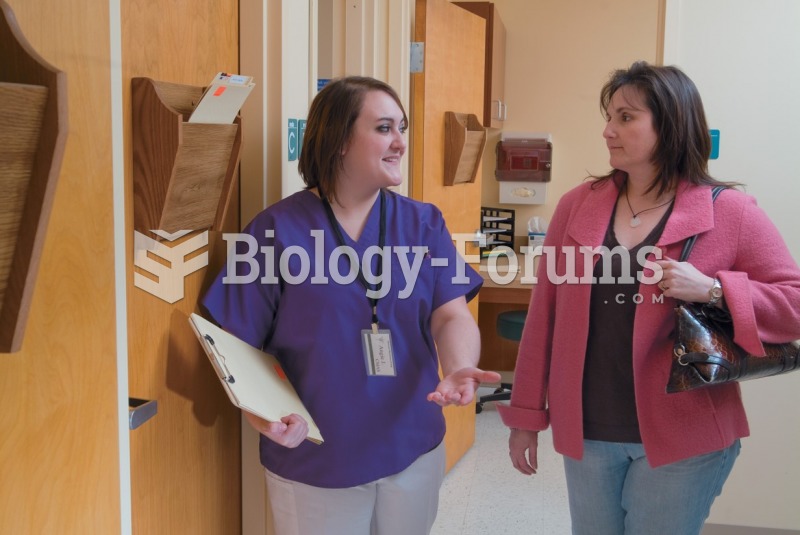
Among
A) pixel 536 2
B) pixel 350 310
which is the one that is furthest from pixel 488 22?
pixel 350 310

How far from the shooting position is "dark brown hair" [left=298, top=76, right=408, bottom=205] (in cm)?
169

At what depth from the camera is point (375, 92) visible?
171 cm

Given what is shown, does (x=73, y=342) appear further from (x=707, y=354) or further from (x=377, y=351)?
(x=707, y=354)

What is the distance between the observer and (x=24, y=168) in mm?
839

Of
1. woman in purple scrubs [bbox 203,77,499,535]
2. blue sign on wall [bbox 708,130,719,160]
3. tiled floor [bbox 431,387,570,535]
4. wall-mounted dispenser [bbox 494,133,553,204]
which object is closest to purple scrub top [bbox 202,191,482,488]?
woman in purple scrubs [bbox 203,77,499,535]

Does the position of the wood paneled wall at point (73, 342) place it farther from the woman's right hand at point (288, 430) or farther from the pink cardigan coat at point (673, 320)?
the pink cardigan coat at point (673, 320)

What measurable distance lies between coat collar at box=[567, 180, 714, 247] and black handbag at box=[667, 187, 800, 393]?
0.03 metres

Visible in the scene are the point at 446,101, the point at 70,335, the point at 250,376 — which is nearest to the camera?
the point at 70,335

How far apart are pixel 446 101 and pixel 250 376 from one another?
81.2 inches

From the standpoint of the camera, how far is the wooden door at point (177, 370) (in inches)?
58.4

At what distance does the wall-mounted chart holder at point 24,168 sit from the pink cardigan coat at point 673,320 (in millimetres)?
1149

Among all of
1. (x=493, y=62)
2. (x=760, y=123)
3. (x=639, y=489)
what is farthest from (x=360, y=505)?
(x=493, y=62)

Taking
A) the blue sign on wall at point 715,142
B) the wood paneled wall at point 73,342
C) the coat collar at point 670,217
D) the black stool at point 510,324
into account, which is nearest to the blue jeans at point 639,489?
the coat collar at point 670,217

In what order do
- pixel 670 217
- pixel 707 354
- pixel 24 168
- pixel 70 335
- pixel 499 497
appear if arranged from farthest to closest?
pixel 499 497, pixel 670 217, pixel 707 354, pixel 70 335, pixel 24 168
